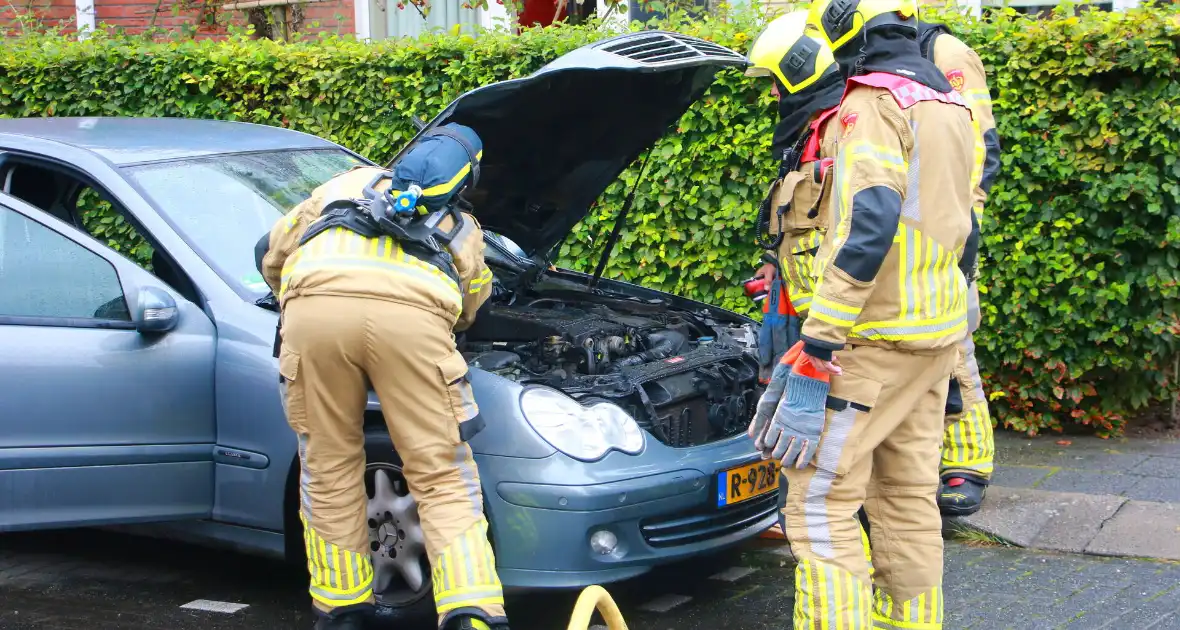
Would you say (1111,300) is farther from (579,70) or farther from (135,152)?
(135,152)

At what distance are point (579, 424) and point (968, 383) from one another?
1969 millimetres

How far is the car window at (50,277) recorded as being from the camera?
450 centimetres

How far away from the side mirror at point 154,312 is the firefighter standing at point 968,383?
305cm

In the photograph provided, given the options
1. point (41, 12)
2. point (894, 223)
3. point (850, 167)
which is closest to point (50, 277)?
point (850, 167)

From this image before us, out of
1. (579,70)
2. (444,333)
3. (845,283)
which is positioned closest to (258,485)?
(444,333)

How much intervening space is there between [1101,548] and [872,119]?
8.00 feet

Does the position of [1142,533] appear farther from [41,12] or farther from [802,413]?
[41,12]

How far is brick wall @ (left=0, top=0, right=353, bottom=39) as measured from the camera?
33.9 ft

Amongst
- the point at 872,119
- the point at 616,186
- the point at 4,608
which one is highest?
the point at 872,119

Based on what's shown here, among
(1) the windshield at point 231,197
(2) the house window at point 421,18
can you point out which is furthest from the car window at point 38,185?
(2) the house window at point 421,18

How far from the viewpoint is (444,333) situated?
151 inches

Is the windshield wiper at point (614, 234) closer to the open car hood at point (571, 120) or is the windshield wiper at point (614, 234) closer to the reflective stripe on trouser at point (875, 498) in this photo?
the open car hood at point (571, 120)

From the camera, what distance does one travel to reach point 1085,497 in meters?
5.53

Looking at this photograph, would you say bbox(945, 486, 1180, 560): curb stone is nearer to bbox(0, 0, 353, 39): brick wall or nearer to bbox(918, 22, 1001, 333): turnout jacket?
bbox(918, 22, 1001, 333): turnout jacket
